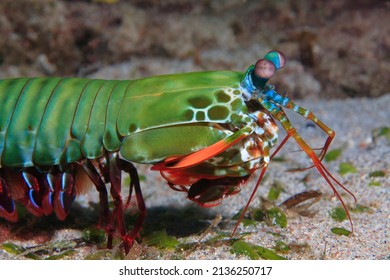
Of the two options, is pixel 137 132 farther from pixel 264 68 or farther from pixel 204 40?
pixel 204 40

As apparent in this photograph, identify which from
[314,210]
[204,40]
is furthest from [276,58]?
[204,40]

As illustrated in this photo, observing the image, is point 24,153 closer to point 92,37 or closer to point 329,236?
point 329,236

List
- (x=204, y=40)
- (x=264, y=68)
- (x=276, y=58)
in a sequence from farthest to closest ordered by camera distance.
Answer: (x=204, y=40), (x=276, y=58), (x=264, y=68)

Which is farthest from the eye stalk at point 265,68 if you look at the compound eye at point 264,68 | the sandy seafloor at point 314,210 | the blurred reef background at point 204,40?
the blurred reef background at point 204,40

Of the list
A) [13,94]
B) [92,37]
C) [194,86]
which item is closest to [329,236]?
[194,86]

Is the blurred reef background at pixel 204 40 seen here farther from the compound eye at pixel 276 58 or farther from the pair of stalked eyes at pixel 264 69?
the pair of stalked eyes at pixel 264 69

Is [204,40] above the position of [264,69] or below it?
below

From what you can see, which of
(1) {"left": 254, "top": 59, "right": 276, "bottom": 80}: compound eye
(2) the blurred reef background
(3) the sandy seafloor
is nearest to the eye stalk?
(1) {"left": 254, "top": 59, "right": 276, "bottom": 80}: compound eye
